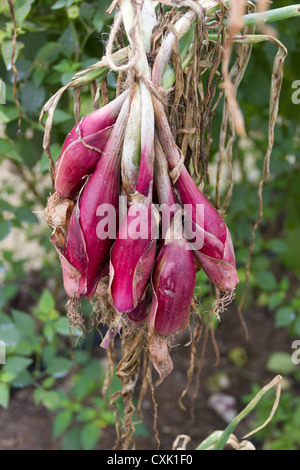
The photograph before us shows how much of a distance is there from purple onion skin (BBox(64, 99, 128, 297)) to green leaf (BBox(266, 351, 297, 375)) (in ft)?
3.74

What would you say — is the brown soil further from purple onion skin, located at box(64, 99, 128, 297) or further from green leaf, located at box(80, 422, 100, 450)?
purple onion skin, located at box(64, 99, 128, 297)

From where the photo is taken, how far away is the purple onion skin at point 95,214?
0.49m

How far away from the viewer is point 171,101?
1.76ft

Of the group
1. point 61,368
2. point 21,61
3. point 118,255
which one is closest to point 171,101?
point 118,255

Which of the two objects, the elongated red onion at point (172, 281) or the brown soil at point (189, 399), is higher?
the elongated red onion at point (172, 281)

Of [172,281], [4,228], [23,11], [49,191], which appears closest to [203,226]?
[172,281]

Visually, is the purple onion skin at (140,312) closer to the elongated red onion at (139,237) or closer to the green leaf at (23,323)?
the elongated red onion at (139,237)

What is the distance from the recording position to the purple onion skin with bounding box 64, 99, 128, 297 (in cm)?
49

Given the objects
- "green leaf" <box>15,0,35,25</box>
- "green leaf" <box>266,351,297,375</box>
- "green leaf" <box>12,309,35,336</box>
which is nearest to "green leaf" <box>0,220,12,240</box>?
"green leaf" <box>12,309,35,336</box>

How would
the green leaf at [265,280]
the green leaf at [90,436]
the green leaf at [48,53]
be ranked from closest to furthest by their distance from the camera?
1. the green leaf at [48,53]
2. the green leaf at [90,436]
3. the green leaf at [265,280]

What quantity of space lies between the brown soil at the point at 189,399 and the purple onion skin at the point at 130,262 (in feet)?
3.04

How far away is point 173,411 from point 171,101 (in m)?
1.08

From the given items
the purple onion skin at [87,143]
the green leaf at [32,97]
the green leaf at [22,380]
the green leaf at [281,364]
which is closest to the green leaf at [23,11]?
the green leaf at [32,97]

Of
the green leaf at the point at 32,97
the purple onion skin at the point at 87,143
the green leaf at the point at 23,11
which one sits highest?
the green leaf at the point at 23,11
